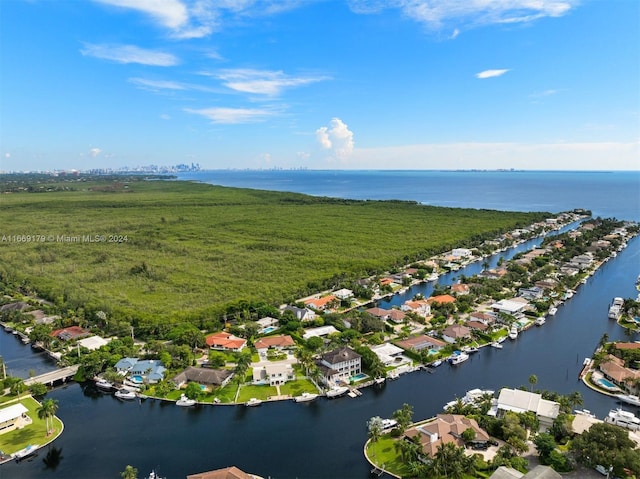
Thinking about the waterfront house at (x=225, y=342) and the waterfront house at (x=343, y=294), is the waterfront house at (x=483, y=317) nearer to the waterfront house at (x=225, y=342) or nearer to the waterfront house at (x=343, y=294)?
the waterfront house at (x=343, y=294)

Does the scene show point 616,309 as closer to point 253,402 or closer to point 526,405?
point 526,405

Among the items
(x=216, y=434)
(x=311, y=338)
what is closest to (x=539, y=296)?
(x=311, y=338)

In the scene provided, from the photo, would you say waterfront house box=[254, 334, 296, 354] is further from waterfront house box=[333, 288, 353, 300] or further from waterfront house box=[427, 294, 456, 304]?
waterfront house box=[427, 294, 456, 304]

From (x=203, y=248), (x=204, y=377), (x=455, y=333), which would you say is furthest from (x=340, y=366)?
(x=203, y=248)

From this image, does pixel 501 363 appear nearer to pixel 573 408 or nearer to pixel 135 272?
pixel 573 408

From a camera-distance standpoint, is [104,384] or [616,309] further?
[616,309]
